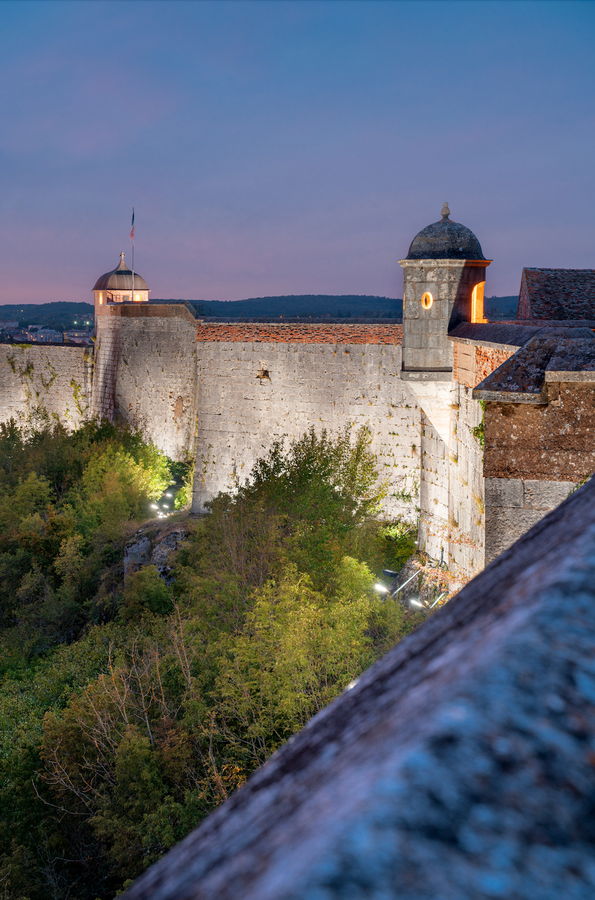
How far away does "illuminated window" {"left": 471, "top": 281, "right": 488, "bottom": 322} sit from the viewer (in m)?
12.4

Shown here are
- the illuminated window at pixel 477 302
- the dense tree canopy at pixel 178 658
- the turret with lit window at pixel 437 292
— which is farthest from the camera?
the illuminated window at pixel 477 302

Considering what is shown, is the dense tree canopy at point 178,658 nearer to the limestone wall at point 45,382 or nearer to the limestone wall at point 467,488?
the limestone wall at point 467,488

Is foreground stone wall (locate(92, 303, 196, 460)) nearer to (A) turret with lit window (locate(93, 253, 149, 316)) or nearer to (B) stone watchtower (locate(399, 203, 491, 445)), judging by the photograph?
(A) turret with lit window (locate(93, 253, 149, 316))

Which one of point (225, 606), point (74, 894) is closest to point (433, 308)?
point (225, 606)

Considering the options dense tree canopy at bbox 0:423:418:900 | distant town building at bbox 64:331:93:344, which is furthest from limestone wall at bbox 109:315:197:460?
distant town building at bbox 64:331:93:344

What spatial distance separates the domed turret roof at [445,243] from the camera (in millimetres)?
12164

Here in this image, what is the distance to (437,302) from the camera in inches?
480

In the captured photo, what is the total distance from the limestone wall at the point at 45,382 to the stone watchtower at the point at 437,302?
17947 mm

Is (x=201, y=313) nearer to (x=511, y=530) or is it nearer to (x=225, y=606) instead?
(x=225, y=606)

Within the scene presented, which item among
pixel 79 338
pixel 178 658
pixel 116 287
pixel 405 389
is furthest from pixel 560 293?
pixel 79 338

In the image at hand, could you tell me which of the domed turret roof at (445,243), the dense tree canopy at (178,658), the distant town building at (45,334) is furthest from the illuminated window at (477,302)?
the distant town building at (45,334)

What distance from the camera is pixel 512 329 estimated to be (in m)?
8.95

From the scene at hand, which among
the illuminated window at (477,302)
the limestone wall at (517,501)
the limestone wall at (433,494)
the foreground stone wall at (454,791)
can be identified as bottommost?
the limestone wall at (433,494)

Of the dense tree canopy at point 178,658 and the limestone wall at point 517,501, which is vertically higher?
the limestone wall at point 517,501
